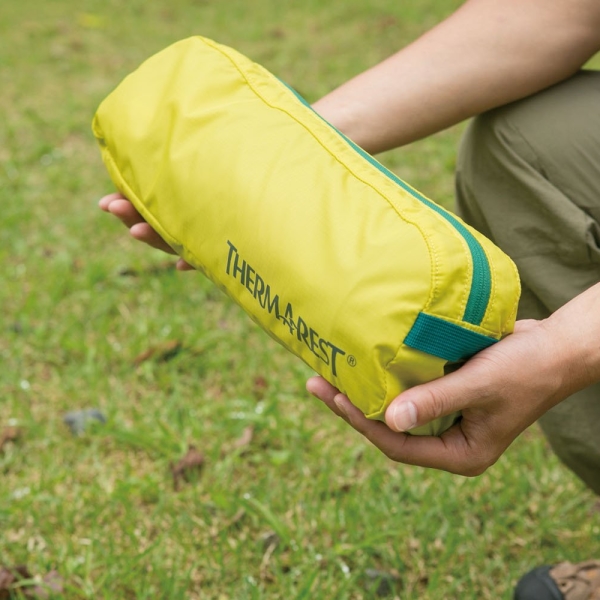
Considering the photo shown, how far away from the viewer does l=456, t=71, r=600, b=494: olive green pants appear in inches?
54.8

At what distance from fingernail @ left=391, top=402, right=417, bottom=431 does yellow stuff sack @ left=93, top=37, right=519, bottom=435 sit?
4 cm

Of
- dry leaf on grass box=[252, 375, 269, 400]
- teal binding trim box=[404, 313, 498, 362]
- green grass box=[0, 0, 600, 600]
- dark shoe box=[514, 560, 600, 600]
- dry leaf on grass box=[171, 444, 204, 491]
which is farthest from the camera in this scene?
dry leaf on grass box=[252, 375, 269, 400]

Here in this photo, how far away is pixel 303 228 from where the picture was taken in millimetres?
1142

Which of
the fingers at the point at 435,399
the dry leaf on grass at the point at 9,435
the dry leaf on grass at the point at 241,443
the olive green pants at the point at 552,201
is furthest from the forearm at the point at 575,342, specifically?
the dry leaf on grass at the point at 9,435

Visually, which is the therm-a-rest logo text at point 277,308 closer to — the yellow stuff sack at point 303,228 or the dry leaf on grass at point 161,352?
the yellow stuff sack at point 303,228

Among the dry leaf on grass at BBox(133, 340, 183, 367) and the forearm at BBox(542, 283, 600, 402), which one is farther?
the dry leaf on grass at BBox(133, 340, 183, 367)

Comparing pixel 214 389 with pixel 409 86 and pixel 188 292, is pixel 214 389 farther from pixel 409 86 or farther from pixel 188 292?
pixel 409 86

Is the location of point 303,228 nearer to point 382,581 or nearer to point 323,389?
point 323,389

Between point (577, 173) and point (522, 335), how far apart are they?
41 centimetres

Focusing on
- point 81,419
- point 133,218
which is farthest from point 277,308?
point 81,419

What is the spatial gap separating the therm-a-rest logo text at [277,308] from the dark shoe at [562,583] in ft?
2.35

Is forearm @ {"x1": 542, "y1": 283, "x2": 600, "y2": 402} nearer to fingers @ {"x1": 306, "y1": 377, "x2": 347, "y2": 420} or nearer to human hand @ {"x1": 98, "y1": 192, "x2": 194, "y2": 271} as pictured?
fingers @ {"x1": 306, "y1": 377, "x2": 347, "y2": 420}

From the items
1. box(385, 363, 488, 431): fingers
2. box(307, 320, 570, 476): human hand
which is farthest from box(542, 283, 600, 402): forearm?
box(385, 363, 488, 431): fingers

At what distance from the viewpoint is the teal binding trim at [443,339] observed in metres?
1.03
